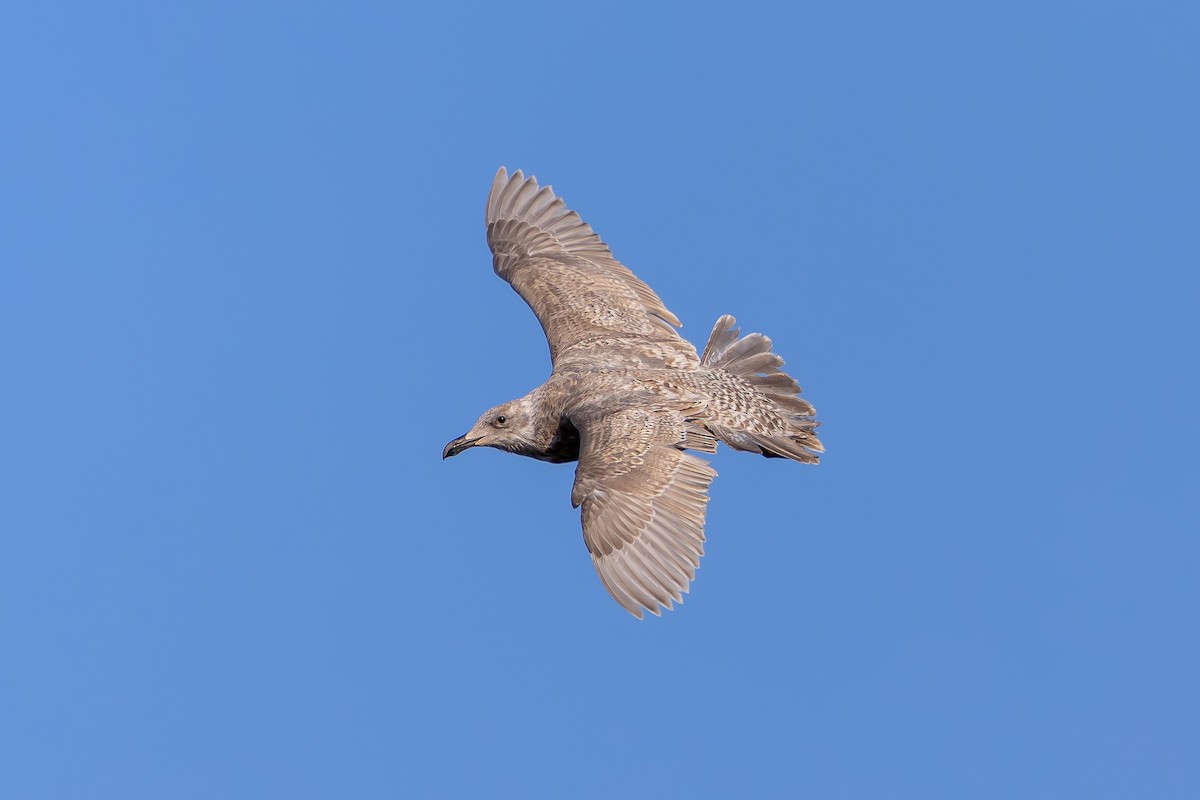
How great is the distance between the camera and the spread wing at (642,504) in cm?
1306

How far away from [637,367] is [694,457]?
1860mm

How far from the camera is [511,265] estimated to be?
1811cm

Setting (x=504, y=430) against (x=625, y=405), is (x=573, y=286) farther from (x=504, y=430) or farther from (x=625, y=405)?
(x=625, y=405)

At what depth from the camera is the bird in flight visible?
13391 mm

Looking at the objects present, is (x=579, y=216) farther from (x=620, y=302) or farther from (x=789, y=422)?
(x=789, y=422)

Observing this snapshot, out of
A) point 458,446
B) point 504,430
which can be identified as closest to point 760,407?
point 504,430

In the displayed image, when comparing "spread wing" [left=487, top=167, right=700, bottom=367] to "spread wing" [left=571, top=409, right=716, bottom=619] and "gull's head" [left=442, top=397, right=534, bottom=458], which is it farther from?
"spread wing" [left=571, top=409, right=716, bottom=619]

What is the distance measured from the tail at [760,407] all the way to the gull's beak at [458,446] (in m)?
2.38

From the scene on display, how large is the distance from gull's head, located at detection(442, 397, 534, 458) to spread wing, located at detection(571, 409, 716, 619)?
3.77 ft

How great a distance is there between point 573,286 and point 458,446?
104 inches

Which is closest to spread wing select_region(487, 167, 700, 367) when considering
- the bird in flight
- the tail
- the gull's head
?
the bird in flight

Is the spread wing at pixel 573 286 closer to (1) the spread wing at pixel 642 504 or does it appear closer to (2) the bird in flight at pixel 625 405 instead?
(2) the bird in flight at pixel 625 405

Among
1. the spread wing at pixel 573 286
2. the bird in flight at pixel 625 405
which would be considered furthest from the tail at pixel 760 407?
the spread wing at pixel 573 286

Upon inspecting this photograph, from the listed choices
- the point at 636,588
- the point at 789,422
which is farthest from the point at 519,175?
the point at 636,588
